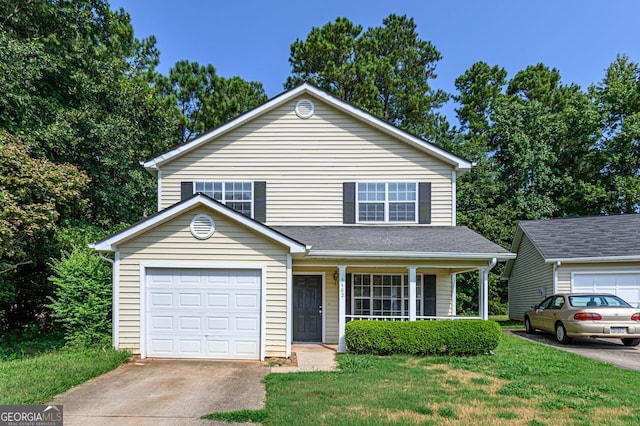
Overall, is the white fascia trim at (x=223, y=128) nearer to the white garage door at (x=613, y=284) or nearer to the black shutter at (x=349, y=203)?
the black shutter at (x=349, y=203)

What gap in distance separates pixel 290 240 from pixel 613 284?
1155 centimetres

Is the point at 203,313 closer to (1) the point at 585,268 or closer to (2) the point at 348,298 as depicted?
(2) the point at 348,298

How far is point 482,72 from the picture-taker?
107ft

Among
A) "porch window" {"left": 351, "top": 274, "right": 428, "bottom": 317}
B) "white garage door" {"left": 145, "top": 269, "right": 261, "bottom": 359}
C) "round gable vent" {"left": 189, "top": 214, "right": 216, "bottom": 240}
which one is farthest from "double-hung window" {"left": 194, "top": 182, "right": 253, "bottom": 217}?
"porch window" {"left": 351, "top": 274, "right": 428, "bottom": 317}

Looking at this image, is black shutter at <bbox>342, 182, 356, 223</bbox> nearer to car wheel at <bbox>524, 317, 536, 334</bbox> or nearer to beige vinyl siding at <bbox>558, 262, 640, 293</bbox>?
car wheel at <bbox>524, 317, 536, 334</bbox>

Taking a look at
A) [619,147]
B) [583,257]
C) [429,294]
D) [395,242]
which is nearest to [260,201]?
[395,242]

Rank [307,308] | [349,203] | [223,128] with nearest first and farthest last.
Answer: [307,308] < [223,128] < [349,203]

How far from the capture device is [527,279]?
715 inches

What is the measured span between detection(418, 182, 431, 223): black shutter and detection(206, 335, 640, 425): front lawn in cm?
472

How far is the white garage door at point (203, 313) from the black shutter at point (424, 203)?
572cm

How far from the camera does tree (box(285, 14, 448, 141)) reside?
2673 centimetres

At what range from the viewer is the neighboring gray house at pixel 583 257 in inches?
566

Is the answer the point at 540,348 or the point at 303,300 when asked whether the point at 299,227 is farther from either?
the point at 540,348

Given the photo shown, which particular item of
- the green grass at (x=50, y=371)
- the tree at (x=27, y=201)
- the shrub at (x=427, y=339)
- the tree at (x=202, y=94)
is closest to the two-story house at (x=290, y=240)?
the shrub at (x=427, y=339)
